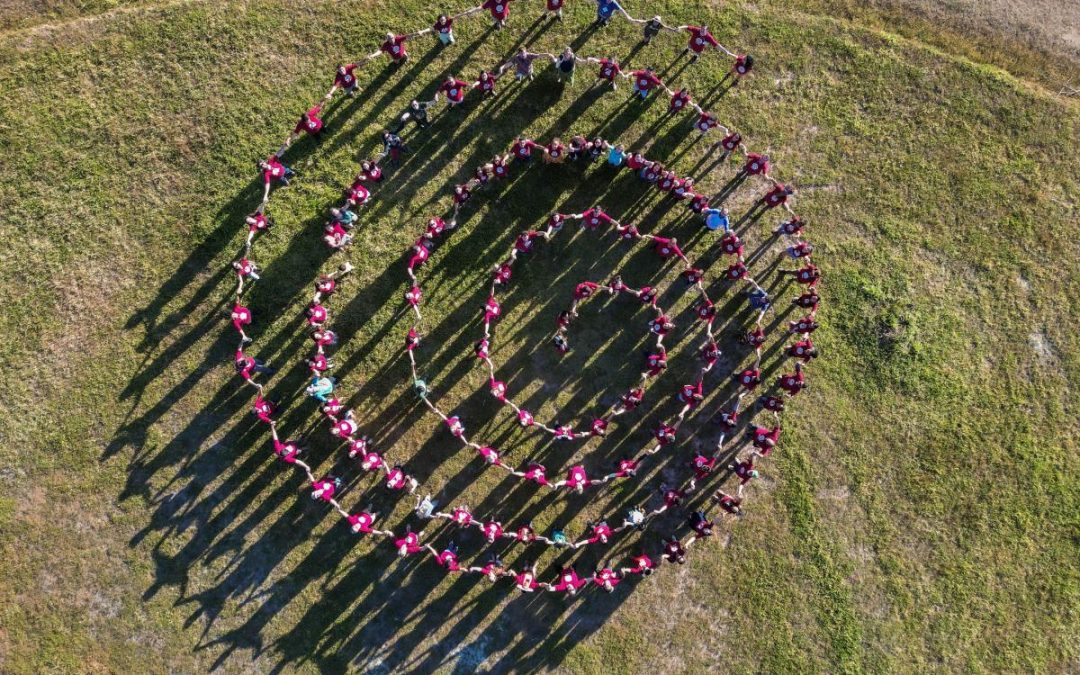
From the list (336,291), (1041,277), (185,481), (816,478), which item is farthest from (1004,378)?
(185,481)

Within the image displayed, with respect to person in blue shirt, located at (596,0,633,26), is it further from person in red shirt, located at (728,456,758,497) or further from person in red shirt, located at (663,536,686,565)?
person in red shirt, located at (663,536,686,565)

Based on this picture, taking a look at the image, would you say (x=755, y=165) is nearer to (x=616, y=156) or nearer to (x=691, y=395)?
(x=616, y=156)

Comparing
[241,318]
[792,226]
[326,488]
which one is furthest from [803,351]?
[241,318]

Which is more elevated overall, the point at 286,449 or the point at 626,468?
the point at 626,468

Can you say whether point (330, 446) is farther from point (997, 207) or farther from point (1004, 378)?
point (997, 207)

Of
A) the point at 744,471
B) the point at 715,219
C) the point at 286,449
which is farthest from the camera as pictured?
the point at 715,219

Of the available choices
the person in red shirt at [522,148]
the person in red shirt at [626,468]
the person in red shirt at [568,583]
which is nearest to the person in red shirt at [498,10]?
the person in red shirt at [522,148]
